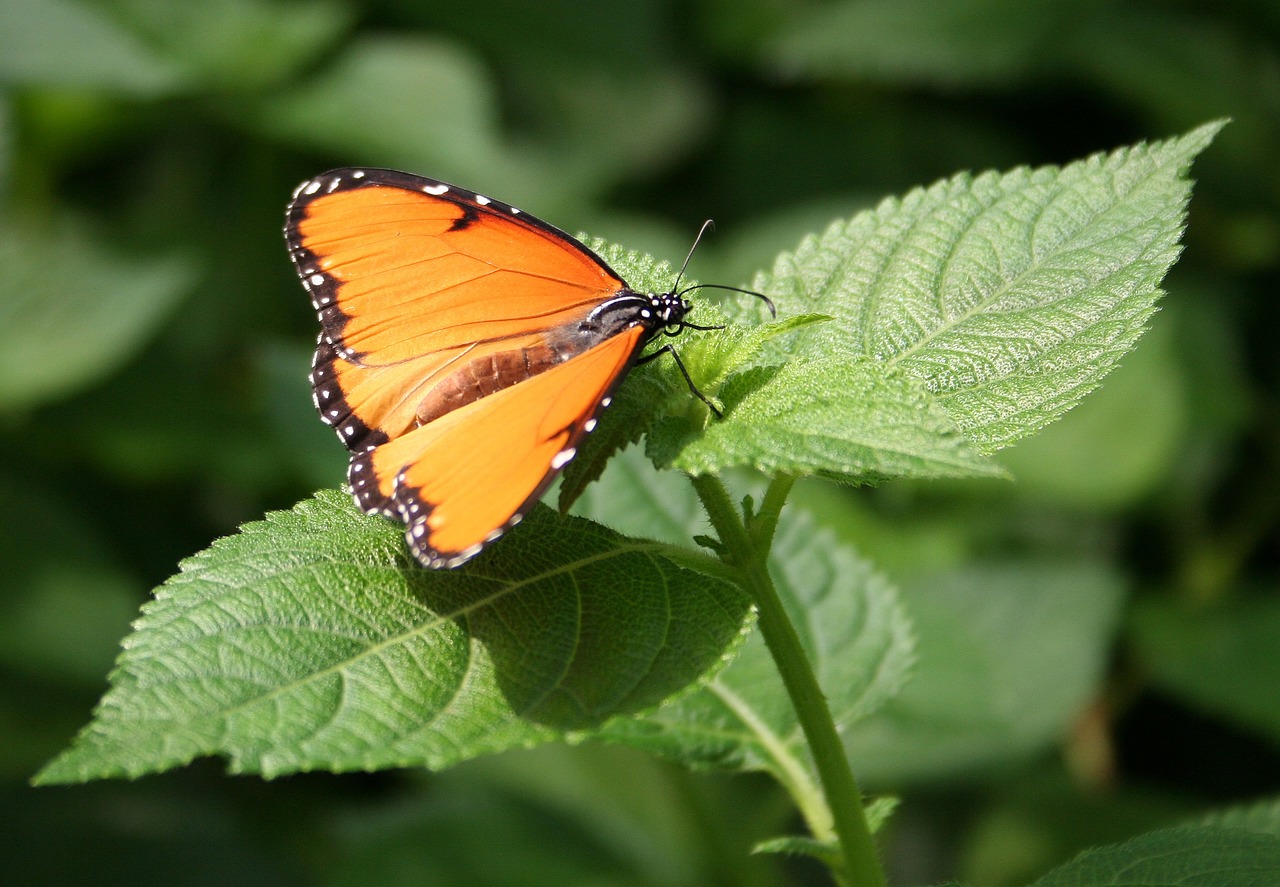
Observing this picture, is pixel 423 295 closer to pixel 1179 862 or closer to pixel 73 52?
pixel 1179 862

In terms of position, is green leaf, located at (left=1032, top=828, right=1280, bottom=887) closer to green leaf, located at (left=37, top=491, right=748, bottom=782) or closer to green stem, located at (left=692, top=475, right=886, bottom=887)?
green stem, located at (left=692, top=475, right=886, bottom=887)

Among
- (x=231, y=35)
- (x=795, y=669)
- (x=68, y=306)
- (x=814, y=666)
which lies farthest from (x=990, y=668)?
(x=231, y=35)

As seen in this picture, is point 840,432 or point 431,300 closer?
point 840,432

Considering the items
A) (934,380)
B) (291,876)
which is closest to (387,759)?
(934,380)

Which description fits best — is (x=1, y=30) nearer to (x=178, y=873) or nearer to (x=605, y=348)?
(x=178, y=873)

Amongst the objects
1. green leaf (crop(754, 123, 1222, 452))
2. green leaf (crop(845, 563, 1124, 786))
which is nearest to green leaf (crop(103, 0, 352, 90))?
green leaf (crop(845, 563, 1124, 786))
